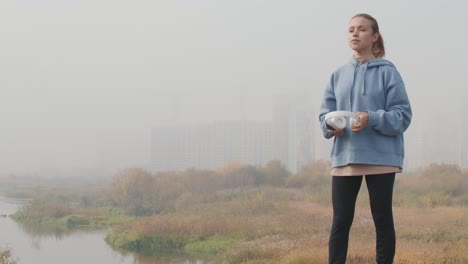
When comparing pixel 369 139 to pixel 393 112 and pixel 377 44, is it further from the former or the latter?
pixel 377 44

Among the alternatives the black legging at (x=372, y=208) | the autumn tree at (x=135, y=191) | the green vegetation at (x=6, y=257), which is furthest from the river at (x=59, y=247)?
the black legging at (x=372, y=208)

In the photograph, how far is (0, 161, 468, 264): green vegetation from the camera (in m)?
5.20

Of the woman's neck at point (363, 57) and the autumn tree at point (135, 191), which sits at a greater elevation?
the woman's neck at point (363, 57)

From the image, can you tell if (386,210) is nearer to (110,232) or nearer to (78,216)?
(110,232)

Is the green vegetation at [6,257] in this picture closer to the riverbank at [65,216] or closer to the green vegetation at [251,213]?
the green vegetation at [251,213]

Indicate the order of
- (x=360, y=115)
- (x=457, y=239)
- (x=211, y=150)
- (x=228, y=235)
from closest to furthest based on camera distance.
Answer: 1. (x=360, y=115)
2. (x=457, y=239)
3. (x=228, y=235)
4. (x=211, y=150)

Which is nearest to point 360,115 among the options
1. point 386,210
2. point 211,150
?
point 386,210

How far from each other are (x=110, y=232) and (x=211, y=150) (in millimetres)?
2633

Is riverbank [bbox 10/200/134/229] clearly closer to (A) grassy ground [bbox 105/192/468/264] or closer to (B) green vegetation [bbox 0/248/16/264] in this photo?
(A) grassy ground [bbox 105/192/468/264]

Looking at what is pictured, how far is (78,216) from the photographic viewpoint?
956 centimetres

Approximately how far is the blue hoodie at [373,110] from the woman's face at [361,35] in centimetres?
6

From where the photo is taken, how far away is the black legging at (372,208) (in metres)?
2.29

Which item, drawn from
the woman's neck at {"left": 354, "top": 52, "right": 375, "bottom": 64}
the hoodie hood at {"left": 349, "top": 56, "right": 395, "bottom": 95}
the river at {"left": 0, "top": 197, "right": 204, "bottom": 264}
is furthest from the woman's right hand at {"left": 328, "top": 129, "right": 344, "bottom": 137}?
the river at {"left": 0, "top": 197, "right": 204, "bottom": 264}

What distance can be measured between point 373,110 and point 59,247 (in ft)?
19.5
